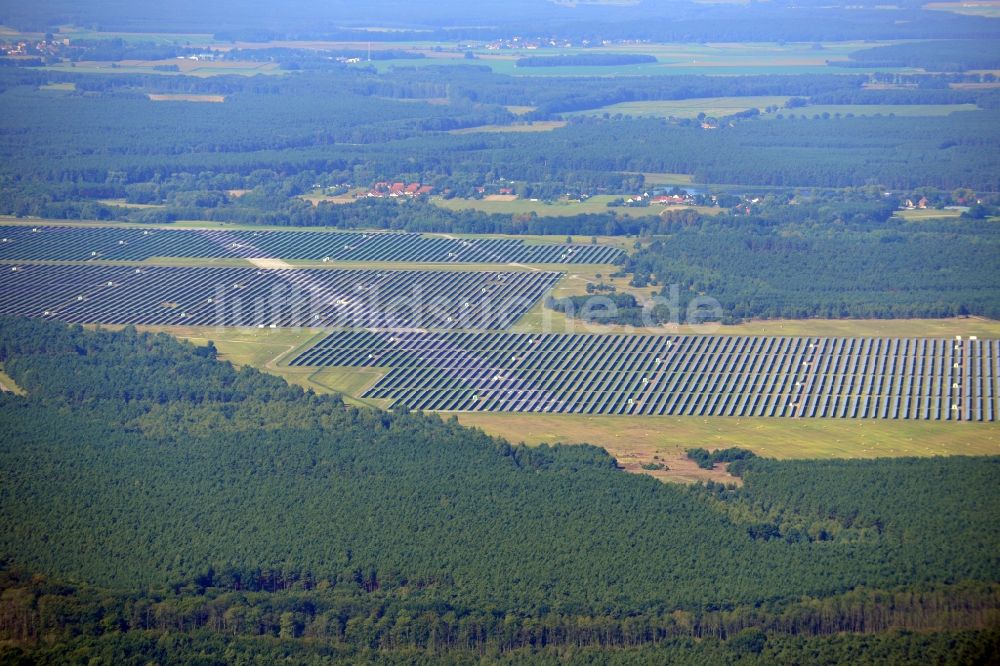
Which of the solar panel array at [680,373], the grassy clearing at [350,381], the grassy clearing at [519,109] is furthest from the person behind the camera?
the grassy clearing at [519,109]

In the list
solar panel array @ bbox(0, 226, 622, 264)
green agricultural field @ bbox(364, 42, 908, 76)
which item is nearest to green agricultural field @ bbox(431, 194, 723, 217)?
solar panel array @ bbox(0, 226, 622, 264)

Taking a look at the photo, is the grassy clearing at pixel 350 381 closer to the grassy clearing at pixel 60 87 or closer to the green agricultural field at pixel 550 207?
the green agricultural field at pixel 550 207

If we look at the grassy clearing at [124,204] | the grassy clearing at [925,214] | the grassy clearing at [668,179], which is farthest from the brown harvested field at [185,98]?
the grassy clearing at [925,214]

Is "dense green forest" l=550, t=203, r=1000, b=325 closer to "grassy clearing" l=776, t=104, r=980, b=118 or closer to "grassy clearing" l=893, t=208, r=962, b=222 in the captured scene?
"grassy clearing" l=893, t=208, r=962, b=222

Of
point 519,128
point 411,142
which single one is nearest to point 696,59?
point 519,128

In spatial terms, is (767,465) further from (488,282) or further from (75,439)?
(488,282)

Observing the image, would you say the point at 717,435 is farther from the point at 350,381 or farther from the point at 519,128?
the point at 519,128

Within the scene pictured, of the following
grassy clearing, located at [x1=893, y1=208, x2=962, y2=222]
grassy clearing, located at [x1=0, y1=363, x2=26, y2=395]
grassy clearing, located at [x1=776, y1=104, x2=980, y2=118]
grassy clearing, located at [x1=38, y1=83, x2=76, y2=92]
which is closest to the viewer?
grassy clearing, located at [x1=0, y1=363, x2=26, y2=395]
